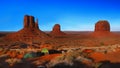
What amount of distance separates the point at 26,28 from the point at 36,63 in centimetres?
9491

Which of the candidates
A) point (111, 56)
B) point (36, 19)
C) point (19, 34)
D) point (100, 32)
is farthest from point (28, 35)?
point (111, 56)

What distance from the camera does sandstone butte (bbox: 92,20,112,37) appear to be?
106312mm

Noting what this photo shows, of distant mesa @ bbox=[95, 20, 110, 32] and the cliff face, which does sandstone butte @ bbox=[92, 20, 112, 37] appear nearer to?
distant mesa @ bbox=[95, 20, 110, 32]

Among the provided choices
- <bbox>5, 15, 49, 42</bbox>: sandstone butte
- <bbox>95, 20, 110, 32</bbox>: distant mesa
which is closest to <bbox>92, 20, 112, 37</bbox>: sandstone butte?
<bbox>95, 20, 110, 32</bbox>: distant mesa

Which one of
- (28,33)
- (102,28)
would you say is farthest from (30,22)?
(102,28)

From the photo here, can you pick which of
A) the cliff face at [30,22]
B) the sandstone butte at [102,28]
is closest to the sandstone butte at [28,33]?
the cliff face at [30,22]

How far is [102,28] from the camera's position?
109 metres

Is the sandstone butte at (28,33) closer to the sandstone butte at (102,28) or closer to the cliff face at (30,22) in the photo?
the cliff face at (30,22)

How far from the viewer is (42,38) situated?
105 m

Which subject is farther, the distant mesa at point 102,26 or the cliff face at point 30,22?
the cliff face at point 30,22

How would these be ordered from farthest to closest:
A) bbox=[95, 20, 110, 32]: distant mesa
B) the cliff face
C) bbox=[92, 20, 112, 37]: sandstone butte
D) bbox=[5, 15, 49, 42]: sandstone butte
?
the cliff face, bbox=[92, 20, 112, 37]: sandstone butte, bbox=[95, 20, 110, 32]: distant mesa, bbox=[5, 15, 49, 42]: sandstone butte

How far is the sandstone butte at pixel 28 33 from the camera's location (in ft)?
340

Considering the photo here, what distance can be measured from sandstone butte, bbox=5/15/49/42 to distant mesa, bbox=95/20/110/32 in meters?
19.9

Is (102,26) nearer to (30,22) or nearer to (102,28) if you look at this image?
(102,28)
